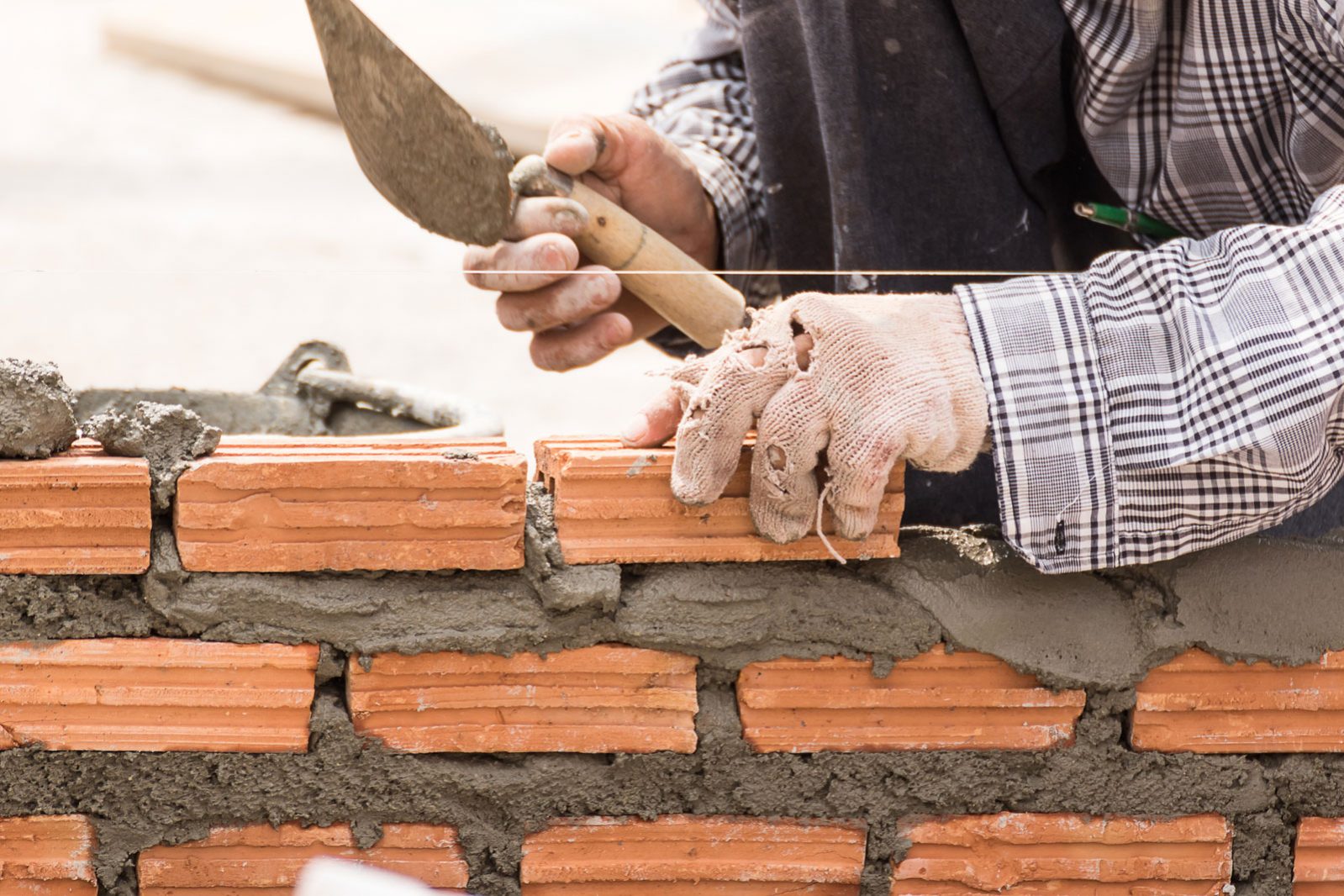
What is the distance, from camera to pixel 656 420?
67.7 inches

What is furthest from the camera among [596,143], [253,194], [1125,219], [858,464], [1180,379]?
[253,194]

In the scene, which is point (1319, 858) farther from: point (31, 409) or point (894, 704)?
point (31, 409)

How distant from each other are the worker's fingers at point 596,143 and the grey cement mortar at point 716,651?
624mm

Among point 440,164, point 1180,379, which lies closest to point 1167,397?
point 1180,379

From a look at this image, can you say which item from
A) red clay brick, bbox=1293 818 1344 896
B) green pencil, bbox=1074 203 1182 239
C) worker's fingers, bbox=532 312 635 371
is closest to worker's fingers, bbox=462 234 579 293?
worker's fingers, bbox=532 312 635 371

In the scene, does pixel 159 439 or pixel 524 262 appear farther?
pixel 524 262

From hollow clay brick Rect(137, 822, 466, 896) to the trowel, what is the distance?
84 cm

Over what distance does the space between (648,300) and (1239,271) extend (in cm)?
85

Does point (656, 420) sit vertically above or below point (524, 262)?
below

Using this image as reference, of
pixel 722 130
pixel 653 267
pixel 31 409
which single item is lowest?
pixel 31 409

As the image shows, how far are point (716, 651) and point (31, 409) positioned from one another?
0.92 metres

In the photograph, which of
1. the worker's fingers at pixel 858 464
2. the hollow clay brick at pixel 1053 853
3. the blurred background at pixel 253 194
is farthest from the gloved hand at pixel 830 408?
the blurred background at pixel 253 194

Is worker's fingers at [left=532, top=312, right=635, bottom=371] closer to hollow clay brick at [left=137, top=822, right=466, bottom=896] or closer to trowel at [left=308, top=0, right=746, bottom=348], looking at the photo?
trowel at [left=308, top=0, right=746, bottom=348]

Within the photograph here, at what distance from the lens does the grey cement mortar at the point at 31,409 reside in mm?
1594
